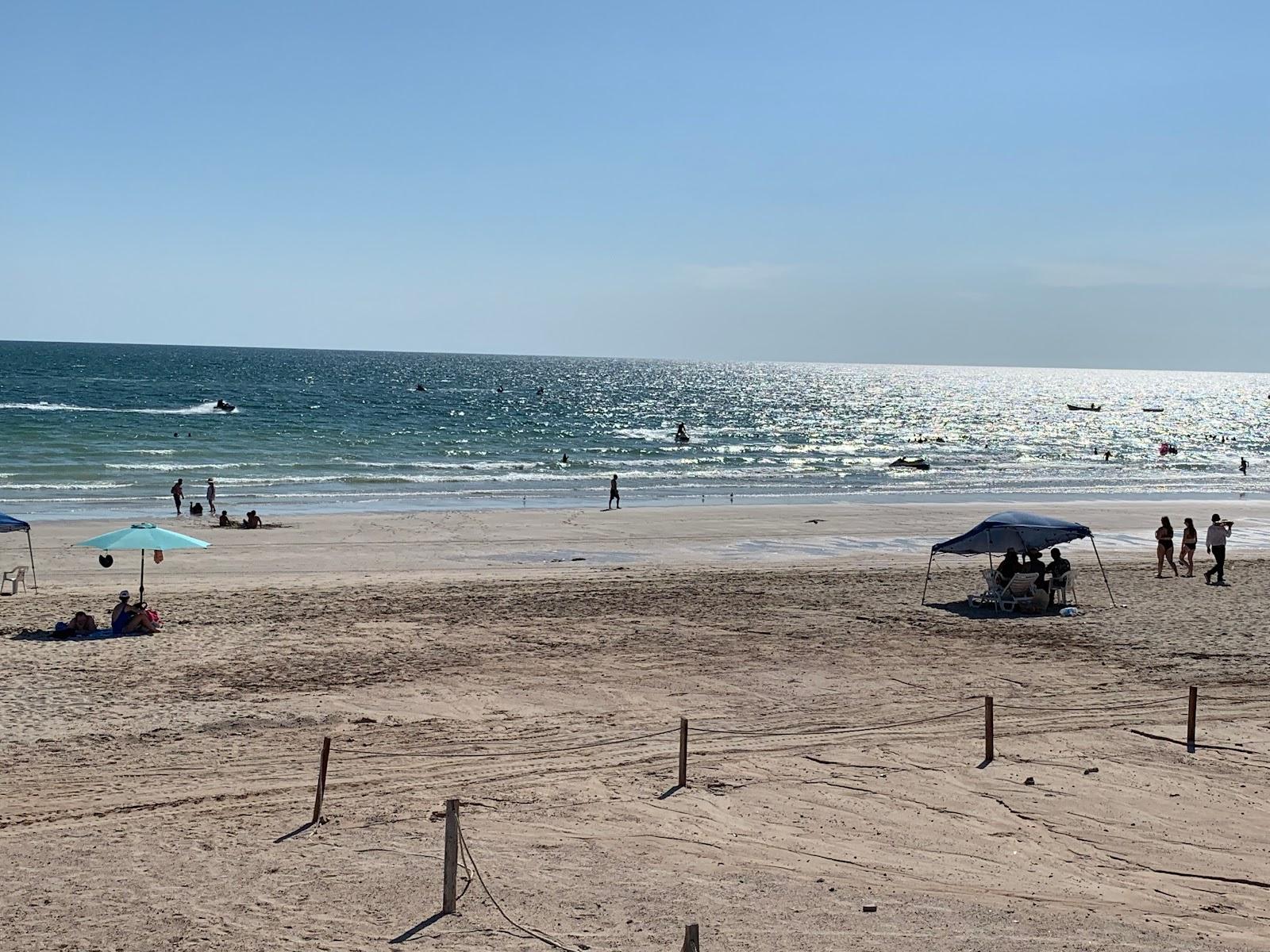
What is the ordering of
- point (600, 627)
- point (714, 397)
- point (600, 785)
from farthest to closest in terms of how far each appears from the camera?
point (714, 397) < point (600, 627) < point (600, 785)

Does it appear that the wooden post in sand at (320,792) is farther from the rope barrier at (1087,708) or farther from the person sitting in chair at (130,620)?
the person sitting in chair at (130,620)

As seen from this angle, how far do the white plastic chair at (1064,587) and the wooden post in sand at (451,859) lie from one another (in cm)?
1359

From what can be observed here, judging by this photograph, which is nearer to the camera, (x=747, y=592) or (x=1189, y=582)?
(x=747, y=592)

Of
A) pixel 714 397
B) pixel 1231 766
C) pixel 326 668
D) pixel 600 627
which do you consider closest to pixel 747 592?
pixel 600 627

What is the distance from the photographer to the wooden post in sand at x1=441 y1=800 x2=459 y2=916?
761cm

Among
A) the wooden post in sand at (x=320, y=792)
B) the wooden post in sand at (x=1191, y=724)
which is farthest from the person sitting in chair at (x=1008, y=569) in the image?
the wooden post in sand at (x=320, y=792)

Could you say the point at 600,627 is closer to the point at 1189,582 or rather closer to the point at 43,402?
the point at 1189,582

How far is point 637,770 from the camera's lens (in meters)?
10.6

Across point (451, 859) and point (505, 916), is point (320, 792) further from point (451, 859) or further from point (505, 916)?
point (505, 916)

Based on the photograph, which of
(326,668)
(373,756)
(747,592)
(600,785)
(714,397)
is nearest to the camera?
(600,785)

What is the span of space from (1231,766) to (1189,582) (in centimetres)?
1209

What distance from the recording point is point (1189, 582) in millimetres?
21734

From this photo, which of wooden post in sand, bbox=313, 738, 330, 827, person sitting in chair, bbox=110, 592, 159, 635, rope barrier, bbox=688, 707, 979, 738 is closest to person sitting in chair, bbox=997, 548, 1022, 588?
rope barrier, bbox=688, 707, 979, 738

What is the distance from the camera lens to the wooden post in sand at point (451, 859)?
7.61m
